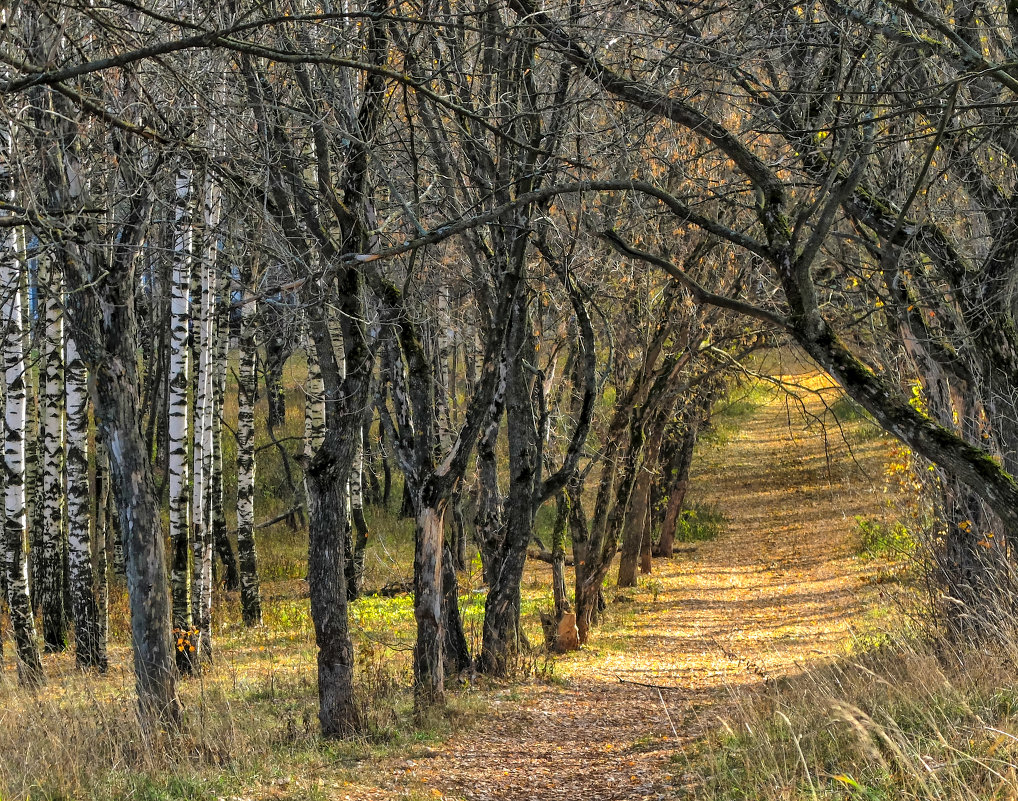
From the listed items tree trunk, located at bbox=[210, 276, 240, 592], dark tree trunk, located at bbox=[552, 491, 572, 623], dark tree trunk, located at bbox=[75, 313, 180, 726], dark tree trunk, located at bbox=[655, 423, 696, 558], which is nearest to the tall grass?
dark tree trunk, located at bbox=[75, 313, 180, 726]

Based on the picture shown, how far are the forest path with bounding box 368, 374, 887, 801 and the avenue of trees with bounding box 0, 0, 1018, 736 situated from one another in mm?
959

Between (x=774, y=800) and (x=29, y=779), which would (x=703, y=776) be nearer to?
(x=774, y=800)

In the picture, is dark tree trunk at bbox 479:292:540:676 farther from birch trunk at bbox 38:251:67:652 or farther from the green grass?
the green grass

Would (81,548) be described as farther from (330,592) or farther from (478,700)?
(478,700)

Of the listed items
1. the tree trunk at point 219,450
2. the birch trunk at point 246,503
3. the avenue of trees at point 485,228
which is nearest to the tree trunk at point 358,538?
the tree trunk at point 219,450

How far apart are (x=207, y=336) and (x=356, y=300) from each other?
18.8 ft

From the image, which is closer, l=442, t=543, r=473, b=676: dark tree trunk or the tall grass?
the tall grass

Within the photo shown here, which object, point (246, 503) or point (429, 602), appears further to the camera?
point (246, 503)

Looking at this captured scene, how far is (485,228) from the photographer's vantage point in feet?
32.9

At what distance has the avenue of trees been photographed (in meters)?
5.28

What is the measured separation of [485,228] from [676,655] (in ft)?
21.4

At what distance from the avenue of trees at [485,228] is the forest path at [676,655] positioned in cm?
96

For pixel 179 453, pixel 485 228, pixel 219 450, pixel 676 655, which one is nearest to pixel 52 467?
pixel 179 453

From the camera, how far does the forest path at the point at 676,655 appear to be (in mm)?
6645
